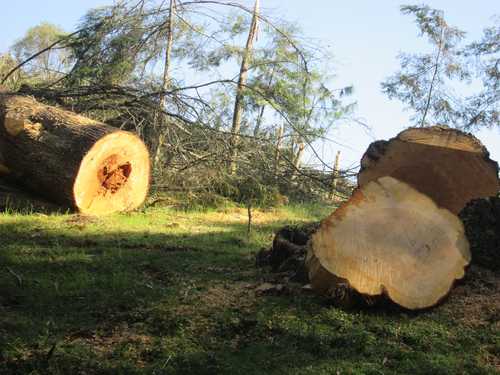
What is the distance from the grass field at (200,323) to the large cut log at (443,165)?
0.59 m

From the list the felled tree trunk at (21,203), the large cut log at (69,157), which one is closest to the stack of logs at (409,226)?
the large cut log at (69,157)

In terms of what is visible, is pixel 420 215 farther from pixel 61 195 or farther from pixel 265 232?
pixel 61 195

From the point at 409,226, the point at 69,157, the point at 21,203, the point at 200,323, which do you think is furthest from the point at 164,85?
the point at 200,323

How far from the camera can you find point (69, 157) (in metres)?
6.82

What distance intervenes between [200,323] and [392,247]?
4.38 ft

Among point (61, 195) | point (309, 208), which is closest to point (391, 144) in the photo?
point (61, 195)

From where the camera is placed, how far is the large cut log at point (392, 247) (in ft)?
12.5

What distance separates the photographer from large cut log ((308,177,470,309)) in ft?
12.5

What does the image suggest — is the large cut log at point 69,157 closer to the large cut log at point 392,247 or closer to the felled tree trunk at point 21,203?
the felled tree trunk at point 21,203

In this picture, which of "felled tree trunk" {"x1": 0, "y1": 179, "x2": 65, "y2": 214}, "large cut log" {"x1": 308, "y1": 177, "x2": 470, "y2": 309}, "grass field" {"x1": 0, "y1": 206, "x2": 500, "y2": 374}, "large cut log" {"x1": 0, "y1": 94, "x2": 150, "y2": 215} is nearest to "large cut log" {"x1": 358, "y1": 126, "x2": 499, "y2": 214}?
"large cut log" {"x1": 308, "y1": 177, "x2": 470, "y2": 309}

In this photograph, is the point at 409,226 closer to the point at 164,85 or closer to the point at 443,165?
the point at 443,165

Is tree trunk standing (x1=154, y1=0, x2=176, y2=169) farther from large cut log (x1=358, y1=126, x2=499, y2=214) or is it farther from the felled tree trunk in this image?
large cut log (x1=358, y1=126, x2=499, y2=214)

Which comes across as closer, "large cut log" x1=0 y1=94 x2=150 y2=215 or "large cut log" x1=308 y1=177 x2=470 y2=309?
"large cut log" x1=308 y1=177 x2=470 y2=309

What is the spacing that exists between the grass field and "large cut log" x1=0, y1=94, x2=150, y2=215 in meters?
1.72
